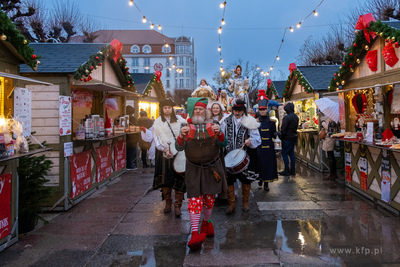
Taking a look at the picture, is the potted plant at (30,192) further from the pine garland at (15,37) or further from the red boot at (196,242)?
the red boot at (196,242)

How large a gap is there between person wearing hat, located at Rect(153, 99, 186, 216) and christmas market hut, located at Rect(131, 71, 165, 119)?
696cm

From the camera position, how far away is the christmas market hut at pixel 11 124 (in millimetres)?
3977

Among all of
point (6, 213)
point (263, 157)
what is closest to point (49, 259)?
point (6, 213)

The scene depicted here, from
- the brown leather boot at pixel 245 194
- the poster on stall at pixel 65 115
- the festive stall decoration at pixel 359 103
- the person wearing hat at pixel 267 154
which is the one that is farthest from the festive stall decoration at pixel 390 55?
the poster on stall at pixel 65 115

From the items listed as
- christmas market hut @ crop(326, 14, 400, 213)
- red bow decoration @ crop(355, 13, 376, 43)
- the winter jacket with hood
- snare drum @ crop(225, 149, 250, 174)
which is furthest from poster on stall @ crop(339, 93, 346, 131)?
snare drum @ crop(225, 149, 250, 174)

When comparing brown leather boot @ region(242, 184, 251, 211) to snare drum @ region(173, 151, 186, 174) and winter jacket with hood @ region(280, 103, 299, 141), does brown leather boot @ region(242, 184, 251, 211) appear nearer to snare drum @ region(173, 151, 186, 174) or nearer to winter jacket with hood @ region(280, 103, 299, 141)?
snare drum @ region(173, 151, 186, 174)

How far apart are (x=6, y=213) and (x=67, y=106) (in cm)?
226

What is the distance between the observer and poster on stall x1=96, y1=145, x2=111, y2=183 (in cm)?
739

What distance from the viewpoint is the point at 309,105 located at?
1176cm

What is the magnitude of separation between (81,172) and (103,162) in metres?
1.40

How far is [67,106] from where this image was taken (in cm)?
577

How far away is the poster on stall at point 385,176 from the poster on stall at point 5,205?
575 centimetres

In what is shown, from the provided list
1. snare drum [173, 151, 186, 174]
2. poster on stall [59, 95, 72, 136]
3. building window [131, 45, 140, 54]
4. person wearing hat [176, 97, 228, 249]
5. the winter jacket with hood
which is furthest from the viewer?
building window [131, 45, 140, 54]

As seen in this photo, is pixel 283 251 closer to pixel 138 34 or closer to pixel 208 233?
pixel 208 233
